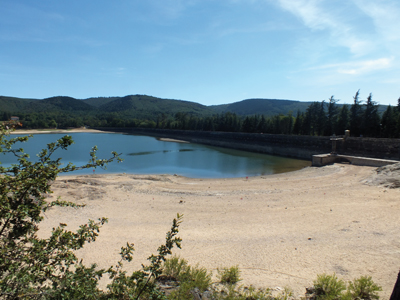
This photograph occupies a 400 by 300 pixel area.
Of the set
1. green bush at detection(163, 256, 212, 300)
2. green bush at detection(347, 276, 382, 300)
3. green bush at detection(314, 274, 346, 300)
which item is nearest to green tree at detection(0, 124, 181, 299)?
green bush at detection(163, 256, 212, 300)

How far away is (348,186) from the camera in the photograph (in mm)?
16141

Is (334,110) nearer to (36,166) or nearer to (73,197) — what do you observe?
(73,197)

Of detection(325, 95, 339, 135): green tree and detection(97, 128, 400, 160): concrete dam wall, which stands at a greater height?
detection(325, 95, 339, 135): green tree

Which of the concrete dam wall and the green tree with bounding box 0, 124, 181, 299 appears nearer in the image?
the green tree with bounding box 0, 124, 181, 299

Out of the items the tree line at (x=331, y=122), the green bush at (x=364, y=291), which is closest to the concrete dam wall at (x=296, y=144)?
the tree line at (x=331, y=122)

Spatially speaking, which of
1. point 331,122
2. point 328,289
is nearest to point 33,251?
point 328,289

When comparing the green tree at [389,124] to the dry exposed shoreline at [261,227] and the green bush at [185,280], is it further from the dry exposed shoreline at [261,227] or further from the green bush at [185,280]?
the green bush at [185,280]

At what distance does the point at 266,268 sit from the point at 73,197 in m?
10.3

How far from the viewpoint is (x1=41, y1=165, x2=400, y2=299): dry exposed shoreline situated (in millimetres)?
6312

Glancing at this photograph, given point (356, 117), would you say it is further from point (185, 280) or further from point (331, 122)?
point (185, 280)

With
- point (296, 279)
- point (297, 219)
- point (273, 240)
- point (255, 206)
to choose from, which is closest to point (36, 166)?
point (296, 279)

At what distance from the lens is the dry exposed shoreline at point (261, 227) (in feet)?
20.7

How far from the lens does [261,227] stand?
9.28 meters

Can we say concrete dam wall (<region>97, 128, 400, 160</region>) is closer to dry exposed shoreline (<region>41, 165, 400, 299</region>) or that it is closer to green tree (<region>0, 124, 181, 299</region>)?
dry exposed shoreline (<region>41, 165, 400, 299</region>)
